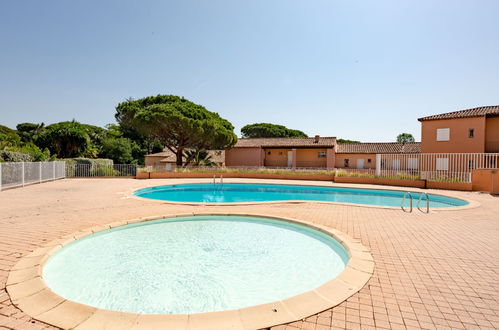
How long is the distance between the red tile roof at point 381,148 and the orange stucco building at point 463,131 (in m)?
5.45

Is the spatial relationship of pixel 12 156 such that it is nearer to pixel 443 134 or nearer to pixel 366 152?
pixel 366 152

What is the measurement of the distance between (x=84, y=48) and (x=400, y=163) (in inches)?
1172

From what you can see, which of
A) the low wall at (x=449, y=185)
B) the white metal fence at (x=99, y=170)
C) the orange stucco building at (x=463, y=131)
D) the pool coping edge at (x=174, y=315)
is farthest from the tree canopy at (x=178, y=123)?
the pool coping edge at (x=174, y=315)

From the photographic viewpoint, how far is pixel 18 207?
8016mm

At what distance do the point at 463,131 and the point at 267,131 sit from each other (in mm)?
39619

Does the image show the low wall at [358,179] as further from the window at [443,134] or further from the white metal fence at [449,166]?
the window at [443,134]

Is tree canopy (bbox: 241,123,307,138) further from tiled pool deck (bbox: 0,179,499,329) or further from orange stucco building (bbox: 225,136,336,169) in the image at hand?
tiled pool deck (bbox: 0,179,499,329)

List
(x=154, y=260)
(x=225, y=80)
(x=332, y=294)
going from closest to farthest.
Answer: (x=332, y=294), (x=154, y=260), (x=225, y=80)

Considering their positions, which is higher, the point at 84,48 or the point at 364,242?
the point at 84,48

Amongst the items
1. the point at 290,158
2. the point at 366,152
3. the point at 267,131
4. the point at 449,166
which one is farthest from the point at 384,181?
the point at 267,131

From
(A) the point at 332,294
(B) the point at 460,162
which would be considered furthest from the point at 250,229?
(B) the point at 460,162

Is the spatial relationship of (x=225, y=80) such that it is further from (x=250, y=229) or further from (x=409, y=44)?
(x=250, y=229)

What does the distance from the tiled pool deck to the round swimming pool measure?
69 centimetres

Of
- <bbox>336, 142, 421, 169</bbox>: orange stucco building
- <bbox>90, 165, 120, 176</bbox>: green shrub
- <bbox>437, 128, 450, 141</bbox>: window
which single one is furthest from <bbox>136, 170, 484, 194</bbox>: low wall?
<bbox>336, 142, 421, 169</bbox>: orange stucco building
